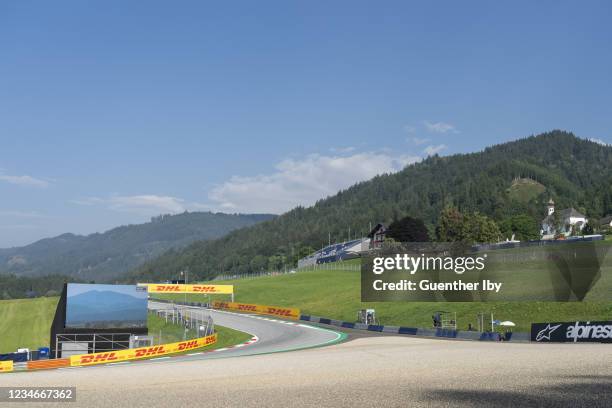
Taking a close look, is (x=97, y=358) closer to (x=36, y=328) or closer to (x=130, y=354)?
(x=130, y=354)

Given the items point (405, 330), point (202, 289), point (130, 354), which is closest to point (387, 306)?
point (405, 330)

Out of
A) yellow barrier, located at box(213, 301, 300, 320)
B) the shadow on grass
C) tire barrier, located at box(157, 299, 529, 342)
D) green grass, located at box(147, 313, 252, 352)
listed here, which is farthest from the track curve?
the shadow on grass

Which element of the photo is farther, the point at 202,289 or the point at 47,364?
the point at 202,289

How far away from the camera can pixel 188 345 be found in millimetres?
50125

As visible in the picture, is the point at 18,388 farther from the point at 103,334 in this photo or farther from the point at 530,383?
the point at 103,334

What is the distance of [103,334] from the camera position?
54875mm

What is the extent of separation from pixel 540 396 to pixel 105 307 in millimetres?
48447

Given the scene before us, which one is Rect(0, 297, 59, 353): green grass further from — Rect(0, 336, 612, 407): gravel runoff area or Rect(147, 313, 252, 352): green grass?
Rect(0, 336, 612, 407): gravel runoff area

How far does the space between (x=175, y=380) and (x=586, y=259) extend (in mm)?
57998

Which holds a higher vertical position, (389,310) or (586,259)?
(586,259)

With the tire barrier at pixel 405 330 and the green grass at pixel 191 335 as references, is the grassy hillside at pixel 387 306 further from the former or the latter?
the green grass at pixel 191 335

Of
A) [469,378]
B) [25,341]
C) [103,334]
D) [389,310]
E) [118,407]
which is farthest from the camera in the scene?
[25,341]

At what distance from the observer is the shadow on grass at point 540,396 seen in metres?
14.5

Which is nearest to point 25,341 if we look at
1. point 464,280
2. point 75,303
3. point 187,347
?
point 75,303
